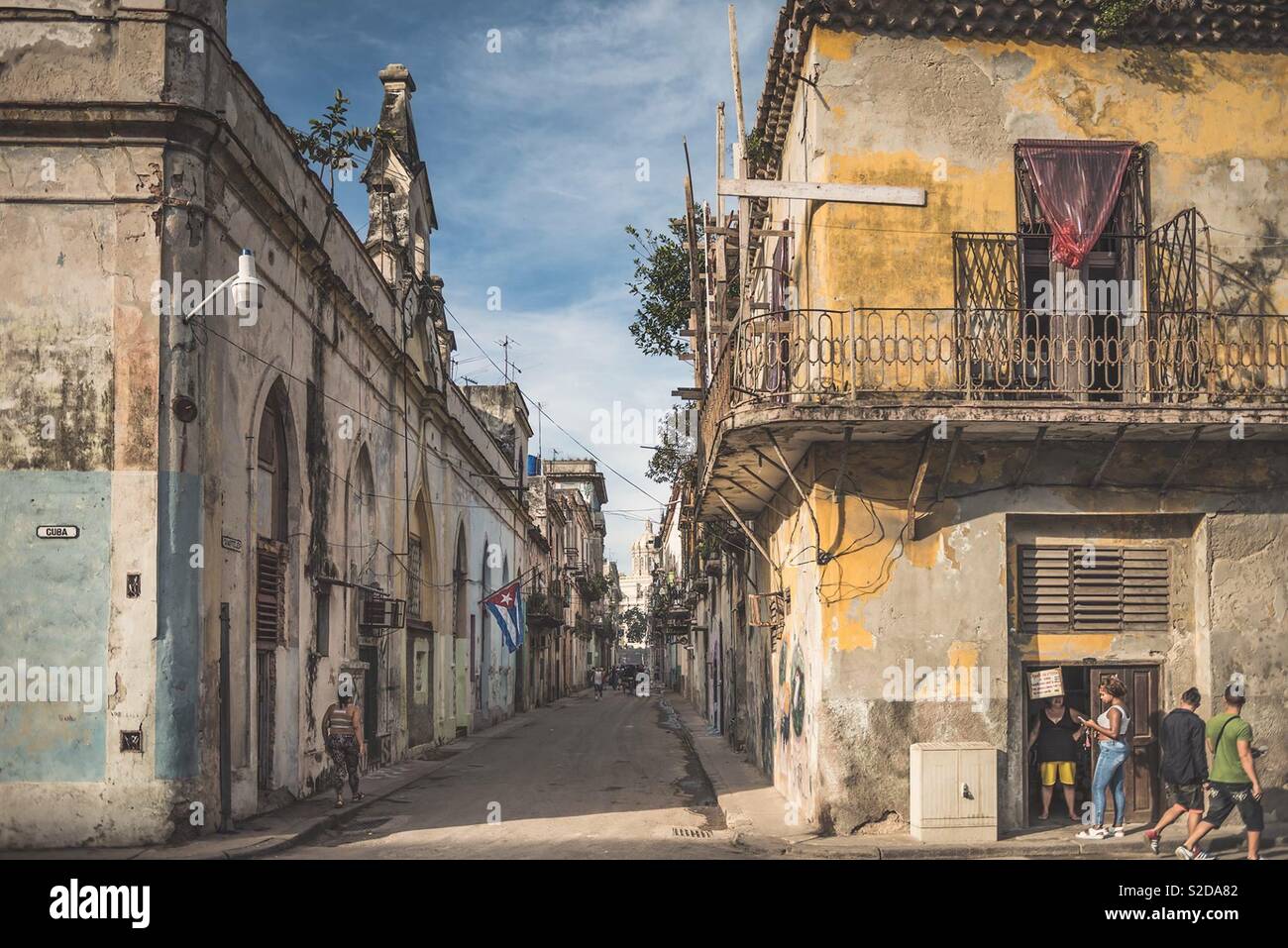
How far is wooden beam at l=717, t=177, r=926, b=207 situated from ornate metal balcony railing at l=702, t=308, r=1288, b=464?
46.2 inches

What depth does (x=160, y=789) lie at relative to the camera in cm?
1195

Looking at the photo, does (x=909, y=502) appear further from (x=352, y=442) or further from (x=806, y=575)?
(x=352, y=442)

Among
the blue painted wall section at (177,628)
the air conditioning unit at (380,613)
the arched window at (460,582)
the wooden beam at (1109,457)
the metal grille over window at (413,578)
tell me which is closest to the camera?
the blue painted wall section at (177,628)

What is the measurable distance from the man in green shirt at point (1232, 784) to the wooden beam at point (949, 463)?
11.0 feet

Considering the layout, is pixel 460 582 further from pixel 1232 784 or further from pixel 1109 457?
pixel 1232 784

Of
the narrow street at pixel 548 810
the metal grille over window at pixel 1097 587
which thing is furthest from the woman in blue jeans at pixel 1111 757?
the narrow street at pixel 548 810

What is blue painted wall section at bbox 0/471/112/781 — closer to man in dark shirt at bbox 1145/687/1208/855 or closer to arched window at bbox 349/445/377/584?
arched window at bbox 349/445/377/584

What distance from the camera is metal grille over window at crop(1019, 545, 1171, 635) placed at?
13.4m

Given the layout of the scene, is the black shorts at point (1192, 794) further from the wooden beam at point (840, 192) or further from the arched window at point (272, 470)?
the arched window at point (272, 470)

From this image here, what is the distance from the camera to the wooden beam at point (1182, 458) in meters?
12.6

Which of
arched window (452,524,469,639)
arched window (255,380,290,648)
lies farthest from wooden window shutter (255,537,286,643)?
arched window (452,524,469,639)
